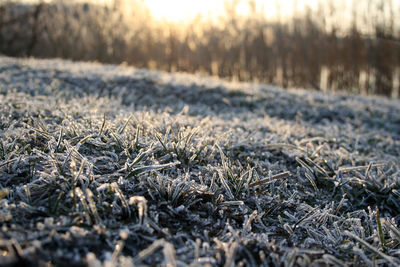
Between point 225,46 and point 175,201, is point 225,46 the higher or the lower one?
the higher one

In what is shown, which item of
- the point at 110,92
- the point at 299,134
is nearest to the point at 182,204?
the point at 299,134

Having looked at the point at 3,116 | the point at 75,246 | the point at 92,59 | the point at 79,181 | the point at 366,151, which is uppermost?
the point at 92,59

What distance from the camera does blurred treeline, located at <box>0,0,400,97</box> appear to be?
8789mm

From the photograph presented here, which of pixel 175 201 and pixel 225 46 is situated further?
pixel 225 46

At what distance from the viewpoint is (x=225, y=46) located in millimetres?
8875

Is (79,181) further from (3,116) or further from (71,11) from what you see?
(71,11)

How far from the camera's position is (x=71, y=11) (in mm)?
9336

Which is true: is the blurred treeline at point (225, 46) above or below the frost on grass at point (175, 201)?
above

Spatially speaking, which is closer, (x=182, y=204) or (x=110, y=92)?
(x=182, y=204)

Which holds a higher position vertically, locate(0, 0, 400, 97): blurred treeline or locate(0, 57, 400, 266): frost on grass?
locate(0, 0, 400, 97): blurred treeline

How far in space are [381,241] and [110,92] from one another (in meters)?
3.87

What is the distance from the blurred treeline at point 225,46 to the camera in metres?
8.79

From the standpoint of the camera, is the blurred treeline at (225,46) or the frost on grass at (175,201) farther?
the blurred treeline at (225,46)

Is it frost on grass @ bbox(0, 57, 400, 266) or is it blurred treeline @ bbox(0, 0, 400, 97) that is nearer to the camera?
frost on grass @ bbox(0, 57, 400, 266)
